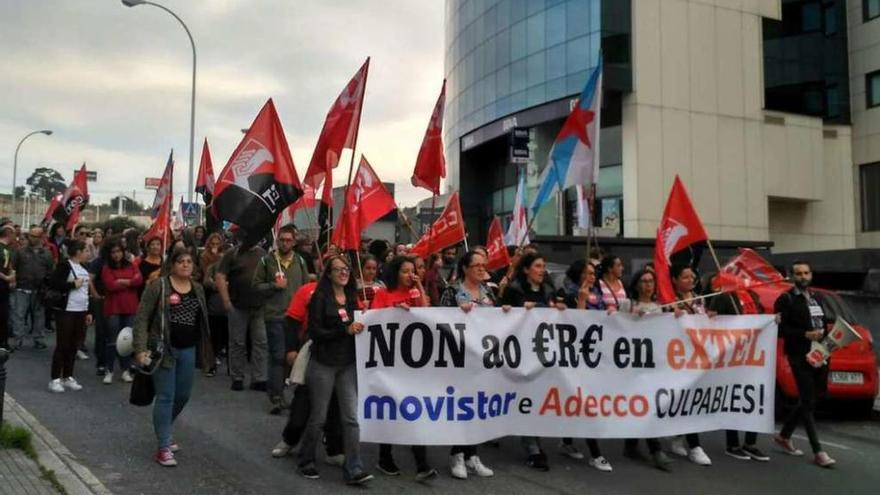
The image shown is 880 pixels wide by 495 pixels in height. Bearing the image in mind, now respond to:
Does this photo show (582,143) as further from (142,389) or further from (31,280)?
(31,280)

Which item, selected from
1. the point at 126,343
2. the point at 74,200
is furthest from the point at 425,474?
the point at 74,200

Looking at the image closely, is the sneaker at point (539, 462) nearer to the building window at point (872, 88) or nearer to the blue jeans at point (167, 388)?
the blue jeans at point (167, 388)

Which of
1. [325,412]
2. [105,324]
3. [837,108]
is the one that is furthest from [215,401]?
[837,108]

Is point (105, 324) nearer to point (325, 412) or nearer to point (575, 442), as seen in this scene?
point (325, 412)

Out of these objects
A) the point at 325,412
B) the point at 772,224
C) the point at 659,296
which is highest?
the point at 772,224

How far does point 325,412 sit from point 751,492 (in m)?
3.29

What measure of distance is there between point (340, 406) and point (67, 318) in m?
4.40

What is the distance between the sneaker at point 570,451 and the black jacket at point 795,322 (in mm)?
2116

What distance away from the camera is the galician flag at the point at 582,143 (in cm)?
791

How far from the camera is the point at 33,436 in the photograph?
6.39 m

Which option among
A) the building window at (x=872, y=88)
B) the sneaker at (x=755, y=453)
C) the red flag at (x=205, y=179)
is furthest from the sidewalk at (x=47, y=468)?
the building window at (x=872, y=88)

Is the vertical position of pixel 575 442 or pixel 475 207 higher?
pixel 475 207

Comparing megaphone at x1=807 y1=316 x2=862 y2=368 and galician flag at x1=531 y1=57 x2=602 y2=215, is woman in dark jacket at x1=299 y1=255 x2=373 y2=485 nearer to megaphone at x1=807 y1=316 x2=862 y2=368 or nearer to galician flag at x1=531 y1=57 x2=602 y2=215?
galician flag at x1=531 y1=57 x2=602 y2=215

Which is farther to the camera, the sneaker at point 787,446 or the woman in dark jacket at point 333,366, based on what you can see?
the sneaker at point 787,446
